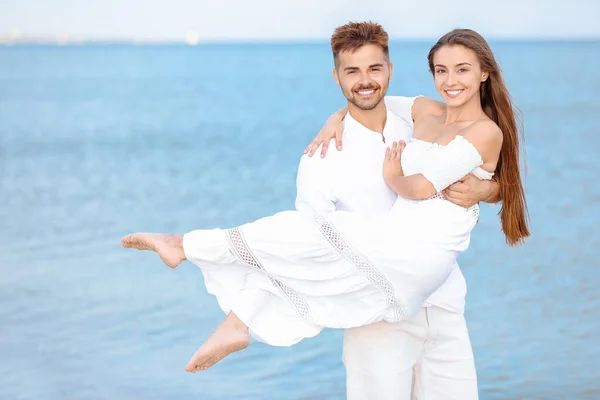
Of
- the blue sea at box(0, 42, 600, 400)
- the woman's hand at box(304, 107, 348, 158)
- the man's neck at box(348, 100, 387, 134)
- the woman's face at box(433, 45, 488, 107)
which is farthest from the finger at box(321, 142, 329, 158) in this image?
the blue sea at box(0, 42, 600, 400)

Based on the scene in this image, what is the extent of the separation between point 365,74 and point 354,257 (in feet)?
1.93

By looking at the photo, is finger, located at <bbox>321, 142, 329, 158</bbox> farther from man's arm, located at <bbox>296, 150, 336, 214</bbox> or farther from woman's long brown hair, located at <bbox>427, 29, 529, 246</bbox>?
woman's long brown hair, located at <bbox>427, 29, 529, 246</bbox>

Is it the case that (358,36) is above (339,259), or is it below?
above

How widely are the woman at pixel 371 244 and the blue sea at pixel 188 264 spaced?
6.79ft

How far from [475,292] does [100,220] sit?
376 cm

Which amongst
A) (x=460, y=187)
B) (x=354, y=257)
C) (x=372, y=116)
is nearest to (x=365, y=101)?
(x=372, y=116)

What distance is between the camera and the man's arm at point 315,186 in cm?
338

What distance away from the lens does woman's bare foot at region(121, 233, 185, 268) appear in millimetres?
3232

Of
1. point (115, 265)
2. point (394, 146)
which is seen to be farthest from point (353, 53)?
point (115, 265)

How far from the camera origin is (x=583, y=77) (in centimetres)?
2550

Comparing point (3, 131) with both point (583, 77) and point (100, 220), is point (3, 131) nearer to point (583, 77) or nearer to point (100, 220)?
point (100, 220)

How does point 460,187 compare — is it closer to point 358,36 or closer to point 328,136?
point 328,136

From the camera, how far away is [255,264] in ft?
10.8

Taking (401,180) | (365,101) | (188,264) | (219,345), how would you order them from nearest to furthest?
(219,345)
(401,180)
(365,101)
(188,264)
